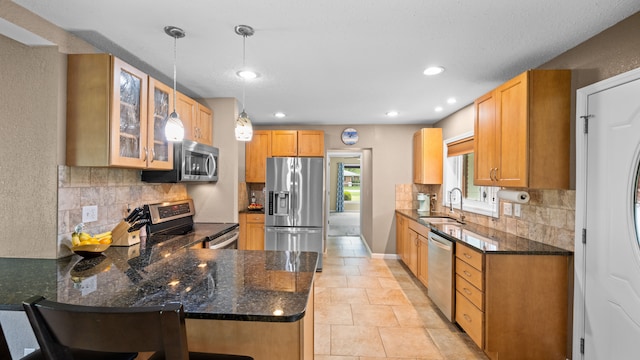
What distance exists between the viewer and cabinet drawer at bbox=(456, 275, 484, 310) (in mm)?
2344

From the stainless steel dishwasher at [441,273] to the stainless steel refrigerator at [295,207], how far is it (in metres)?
1.70

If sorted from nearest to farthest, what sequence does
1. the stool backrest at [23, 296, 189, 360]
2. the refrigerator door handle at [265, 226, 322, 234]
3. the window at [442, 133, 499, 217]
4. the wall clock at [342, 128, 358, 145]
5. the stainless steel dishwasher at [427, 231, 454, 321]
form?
the stool backrest at [23, 296, 189, 360], the stainless steel dishwasher at [427, 231, 454, 321], the window at [442, 133, 499, 217], the refrigerator door handle at [265, 226, 322, 234], the wall clock at [342, 128, 358, 145]

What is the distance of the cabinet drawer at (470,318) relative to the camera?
7.73 feet

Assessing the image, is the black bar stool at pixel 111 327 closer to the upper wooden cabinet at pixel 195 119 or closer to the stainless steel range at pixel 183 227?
the stainless steel range at pixel 183 227

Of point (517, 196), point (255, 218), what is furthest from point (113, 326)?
point (255, 218)

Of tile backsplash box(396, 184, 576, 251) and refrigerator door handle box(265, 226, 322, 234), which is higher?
tile backsplash box(396, 184, 576, 251)

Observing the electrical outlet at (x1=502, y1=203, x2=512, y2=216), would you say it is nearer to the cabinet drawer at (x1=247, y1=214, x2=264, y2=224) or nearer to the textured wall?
the cabinet drawer at (x1=247, y1=214, x2=264, y2=224)

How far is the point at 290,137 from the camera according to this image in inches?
195

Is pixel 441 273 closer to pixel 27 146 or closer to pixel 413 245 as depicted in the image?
pixel 413 245

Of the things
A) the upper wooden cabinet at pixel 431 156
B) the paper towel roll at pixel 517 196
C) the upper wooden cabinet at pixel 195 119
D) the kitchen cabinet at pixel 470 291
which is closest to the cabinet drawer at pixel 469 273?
the kitchen cabinet at pixel 470 291

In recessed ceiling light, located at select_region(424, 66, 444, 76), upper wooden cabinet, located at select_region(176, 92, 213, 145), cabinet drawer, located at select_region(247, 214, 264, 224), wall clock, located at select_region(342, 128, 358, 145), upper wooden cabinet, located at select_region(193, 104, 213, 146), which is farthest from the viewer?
wall clock, located at select_region(342, 128, 358, 145)

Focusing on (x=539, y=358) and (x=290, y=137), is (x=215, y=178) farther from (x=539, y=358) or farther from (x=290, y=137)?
(x=539, y=358)

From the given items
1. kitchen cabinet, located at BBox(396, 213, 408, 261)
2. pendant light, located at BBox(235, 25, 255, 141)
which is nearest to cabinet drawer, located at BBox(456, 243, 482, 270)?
kitchen cabinet, located at BBox(396, 213, 408, 261)

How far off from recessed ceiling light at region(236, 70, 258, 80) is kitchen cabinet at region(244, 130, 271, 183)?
2.11 m
